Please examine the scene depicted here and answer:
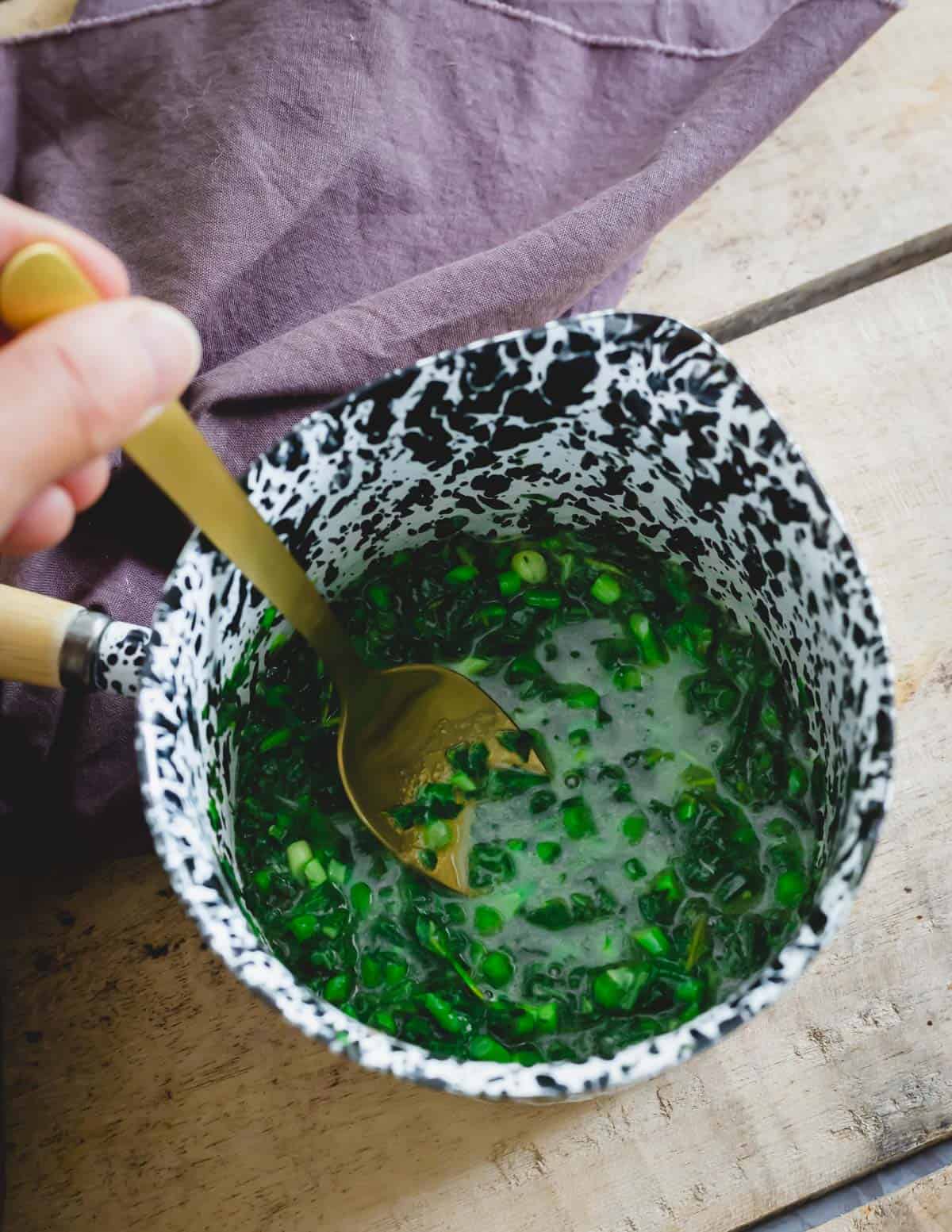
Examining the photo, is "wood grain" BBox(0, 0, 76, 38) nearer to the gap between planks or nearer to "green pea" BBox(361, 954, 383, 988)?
the gap between planks

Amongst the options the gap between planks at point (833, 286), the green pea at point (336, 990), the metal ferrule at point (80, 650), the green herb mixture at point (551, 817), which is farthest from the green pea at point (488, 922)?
the gap between planks at point (833, 286)

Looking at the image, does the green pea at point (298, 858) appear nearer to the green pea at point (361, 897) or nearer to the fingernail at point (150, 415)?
the green pea at point (361, 897)

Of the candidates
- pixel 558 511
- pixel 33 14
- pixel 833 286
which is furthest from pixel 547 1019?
pixel 33 14

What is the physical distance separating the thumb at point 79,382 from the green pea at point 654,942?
475 mm

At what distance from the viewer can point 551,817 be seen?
34.1 inches

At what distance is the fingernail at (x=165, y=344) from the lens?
54 centimetres

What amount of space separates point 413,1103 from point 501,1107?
0.22ft

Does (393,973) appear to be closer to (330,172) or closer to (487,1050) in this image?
(487,1050)

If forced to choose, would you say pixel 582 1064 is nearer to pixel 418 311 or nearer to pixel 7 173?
pixel 418 311

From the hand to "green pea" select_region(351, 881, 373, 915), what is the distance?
382 mm

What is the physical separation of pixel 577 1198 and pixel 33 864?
494 millimetres

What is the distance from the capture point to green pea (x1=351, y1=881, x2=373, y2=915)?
841mm

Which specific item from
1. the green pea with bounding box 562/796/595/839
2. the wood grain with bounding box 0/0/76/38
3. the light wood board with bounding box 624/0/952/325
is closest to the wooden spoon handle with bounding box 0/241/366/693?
the green pea with bounding box 562/796/595/839

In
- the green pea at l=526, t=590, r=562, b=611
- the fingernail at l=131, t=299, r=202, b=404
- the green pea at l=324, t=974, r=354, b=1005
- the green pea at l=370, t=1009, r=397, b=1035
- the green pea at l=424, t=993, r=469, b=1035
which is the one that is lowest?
the green pea at l=424, t=993, r=469, b=1035
